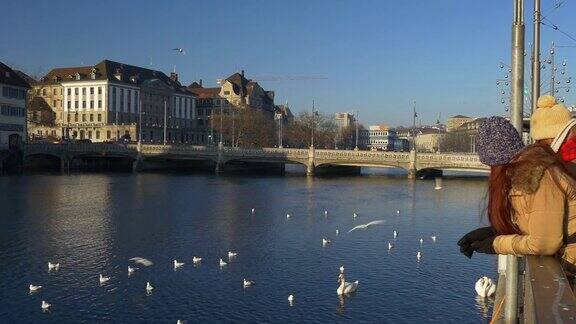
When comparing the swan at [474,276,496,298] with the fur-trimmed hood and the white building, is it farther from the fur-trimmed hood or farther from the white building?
the white building

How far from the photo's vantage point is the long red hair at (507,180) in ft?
12.1

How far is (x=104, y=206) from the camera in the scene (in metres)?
43.2

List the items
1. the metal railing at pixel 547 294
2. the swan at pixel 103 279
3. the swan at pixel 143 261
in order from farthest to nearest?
the swan at pixel 143 261, the swan at pixel 103 279, the metal railing at pixel 547 294

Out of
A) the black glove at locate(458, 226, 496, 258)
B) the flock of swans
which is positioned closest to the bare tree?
the flock of swans

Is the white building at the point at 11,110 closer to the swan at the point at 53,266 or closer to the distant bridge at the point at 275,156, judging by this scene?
the distant bridge at the point at 275,156

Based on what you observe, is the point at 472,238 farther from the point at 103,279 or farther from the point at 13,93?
the point at 13,93

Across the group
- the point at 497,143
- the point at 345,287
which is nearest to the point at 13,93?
the point at 345,287

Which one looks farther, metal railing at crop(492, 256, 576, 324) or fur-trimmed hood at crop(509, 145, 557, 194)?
fur-trimmed hood at crop(509, 145, 557, 194)

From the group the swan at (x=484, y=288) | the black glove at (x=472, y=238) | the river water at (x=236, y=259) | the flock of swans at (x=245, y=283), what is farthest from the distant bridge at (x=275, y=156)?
the black glove at (x=472, y=238)

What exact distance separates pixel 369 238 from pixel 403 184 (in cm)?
3568

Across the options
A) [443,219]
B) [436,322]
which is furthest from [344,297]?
[443,219]

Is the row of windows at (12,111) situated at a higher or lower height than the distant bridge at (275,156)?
higher

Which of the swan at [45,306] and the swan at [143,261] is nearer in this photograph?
the swan at [45,306]

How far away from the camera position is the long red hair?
Result: 3.69 m
